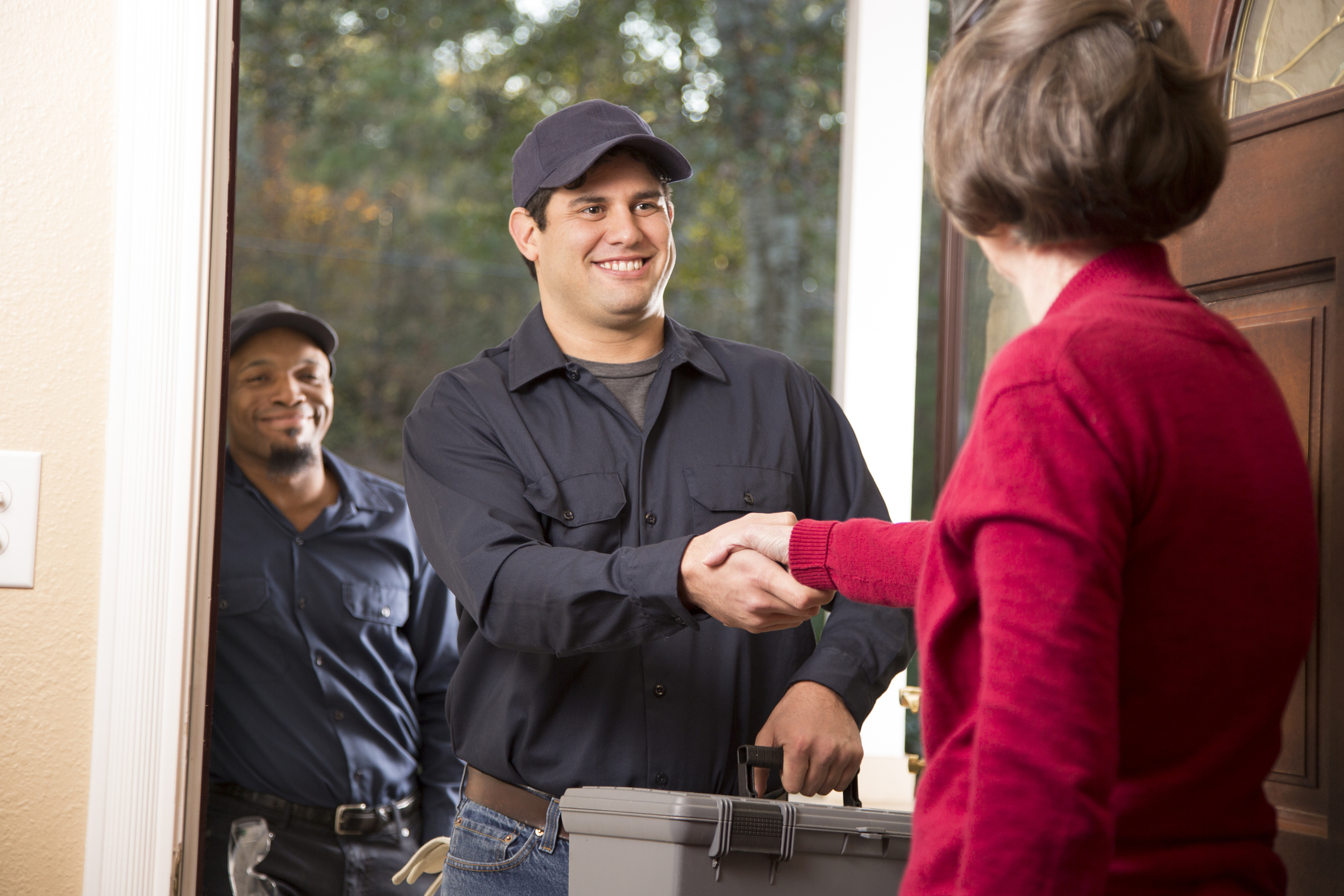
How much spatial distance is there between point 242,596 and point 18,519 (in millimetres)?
1542

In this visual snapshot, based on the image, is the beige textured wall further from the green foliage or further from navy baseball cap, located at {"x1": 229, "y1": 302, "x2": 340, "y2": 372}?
the green foliage

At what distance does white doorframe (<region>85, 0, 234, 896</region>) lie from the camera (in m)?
1.50

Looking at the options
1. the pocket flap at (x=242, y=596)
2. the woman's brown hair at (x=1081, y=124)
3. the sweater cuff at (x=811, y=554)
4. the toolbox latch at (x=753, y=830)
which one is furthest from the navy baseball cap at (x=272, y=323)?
the woman's brown hair at (x=1081, y=124)

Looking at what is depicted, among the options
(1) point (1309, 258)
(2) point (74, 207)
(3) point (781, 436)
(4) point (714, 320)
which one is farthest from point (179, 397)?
(4) point (714, 320)

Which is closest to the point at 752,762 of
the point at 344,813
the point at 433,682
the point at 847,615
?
the point at 847,615

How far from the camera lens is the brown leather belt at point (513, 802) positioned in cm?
170

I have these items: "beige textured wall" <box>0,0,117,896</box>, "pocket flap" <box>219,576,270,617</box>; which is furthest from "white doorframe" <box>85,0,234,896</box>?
"pocket flap" <box>219,576,270,617</box>

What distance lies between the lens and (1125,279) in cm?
93

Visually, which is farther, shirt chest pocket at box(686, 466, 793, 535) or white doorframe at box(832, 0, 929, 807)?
white doorframe at box(832, 0, 929, 807)

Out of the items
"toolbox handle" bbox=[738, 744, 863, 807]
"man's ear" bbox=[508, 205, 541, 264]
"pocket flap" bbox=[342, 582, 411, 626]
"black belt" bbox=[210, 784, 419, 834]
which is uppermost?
"man's ear" bbox=[508, 205, 541, 264]

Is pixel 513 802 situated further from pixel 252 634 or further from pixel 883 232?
pixel 883 232

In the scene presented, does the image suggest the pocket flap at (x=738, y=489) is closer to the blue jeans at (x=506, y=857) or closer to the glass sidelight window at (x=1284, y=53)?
the blue jeans at (x=506, y=857)

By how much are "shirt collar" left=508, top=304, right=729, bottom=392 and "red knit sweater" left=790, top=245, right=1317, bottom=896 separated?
1.02 metres

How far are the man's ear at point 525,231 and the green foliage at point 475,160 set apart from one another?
24.6ft
